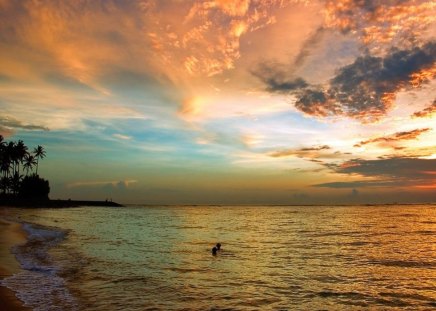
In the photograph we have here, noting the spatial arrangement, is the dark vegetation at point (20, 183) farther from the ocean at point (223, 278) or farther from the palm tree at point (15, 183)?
the ocean at point (223, 278)

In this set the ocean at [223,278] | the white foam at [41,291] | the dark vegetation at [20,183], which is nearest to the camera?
the white foam at [41,291]

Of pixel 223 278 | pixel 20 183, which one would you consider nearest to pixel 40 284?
pixel 223 278

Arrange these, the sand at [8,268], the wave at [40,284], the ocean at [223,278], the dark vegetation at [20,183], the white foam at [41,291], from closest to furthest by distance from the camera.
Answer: the sand at [8,268]
the white foam at [41,291]
the wave at [40,284]
the ocean at [223,278]
the dark vegetation at [20,183]

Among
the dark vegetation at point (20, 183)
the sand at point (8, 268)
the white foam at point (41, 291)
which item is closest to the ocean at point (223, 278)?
the white foam at point (41, 291)

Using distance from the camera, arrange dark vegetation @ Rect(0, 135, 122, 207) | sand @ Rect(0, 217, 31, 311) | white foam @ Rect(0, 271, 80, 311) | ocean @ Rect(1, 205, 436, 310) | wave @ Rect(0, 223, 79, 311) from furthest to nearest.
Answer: dark vegetation @ Rect(0, 135, 122, 207)
ocean @ Rect(1, 205, 436, 310)
wave @ Rect(0, 223, 79, 311)
white foam @ Rect(0, 271, 80, 311)
sand @ Rect(0, 217, 31, 311)

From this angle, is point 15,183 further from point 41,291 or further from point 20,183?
point 41,291

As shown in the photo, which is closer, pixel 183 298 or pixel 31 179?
pixel 183 298

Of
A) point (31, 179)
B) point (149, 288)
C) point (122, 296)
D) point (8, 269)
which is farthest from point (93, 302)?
point (31, 179)

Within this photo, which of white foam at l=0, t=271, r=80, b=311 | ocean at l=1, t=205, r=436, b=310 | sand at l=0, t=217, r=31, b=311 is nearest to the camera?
sand at l=0, t=217, r=31, b=311

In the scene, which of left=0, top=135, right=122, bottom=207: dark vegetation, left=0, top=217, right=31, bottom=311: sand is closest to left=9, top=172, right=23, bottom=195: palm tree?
left=0, top=135, right=122, bottom=207: dark vegetation

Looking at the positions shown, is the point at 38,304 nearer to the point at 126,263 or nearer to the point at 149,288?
the point at 149,288

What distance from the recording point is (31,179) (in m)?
142

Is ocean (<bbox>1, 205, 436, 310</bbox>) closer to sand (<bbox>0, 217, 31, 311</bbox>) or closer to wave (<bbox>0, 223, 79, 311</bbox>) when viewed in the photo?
wave (<bbox>0, 223, 79, 311</bbox>)

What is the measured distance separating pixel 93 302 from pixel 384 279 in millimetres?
14135
